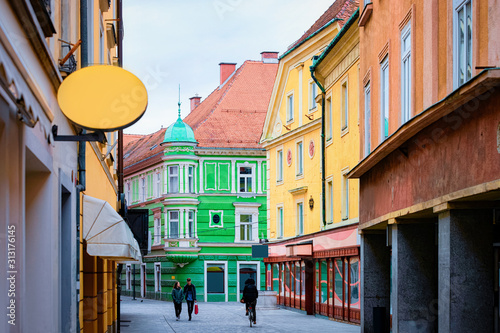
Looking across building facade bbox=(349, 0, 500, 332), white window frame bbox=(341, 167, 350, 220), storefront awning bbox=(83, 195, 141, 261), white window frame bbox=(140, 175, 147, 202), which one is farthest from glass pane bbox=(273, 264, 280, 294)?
storefront awning bbox=(83, 195, 141, 261)

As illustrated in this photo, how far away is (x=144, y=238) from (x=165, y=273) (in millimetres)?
32681

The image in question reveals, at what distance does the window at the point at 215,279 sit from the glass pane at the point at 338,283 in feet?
83.1

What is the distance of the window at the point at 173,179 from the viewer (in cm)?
5641

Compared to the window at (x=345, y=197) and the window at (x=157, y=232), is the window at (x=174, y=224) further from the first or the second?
the window at (x=345, y=197)

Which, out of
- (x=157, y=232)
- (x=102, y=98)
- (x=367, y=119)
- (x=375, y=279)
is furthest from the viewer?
(x=157, y=232)

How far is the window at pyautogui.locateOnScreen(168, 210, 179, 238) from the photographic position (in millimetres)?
56013

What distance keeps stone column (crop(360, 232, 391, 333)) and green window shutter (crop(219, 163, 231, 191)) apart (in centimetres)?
3688

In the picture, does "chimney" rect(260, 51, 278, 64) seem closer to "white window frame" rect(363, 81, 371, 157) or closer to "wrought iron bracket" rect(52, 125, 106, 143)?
"white window frame" rect(363, 81, 371, 157)

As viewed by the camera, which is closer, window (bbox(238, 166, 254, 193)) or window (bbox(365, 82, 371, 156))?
window (bbox(365, 82, 371, 156))

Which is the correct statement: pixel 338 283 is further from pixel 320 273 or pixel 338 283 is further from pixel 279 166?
pixel 279 166

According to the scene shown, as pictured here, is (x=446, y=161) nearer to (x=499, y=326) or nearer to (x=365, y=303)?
(x=499, y=326)

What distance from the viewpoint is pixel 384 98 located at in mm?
18359

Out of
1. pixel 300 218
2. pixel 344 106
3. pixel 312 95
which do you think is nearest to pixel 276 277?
pixel 300 218

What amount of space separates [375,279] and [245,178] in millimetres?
37558
